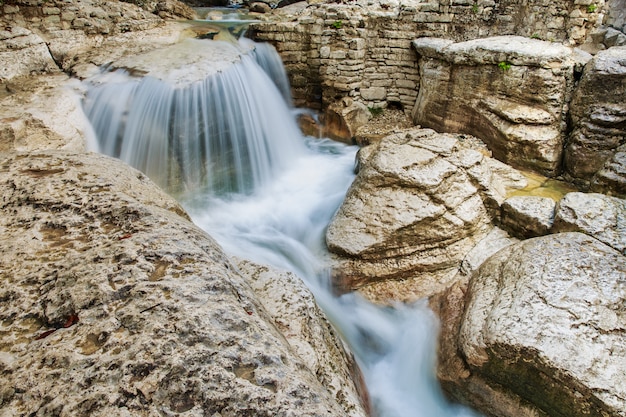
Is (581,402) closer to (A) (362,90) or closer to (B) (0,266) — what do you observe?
(B) (0,266)

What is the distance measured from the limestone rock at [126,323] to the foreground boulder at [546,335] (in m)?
1.43

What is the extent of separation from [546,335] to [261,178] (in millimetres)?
4132

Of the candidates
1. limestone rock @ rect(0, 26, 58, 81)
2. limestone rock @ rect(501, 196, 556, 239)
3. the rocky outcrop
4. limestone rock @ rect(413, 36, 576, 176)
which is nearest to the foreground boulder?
limestone rock @ rect(501, 196, 556, 239)

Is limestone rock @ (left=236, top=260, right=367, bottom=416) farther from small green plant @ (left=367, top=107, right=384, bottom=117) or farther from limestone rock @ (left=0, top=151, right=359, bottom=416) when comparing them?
small green plant @ (left=367, top=107, right=384, bottom=117)

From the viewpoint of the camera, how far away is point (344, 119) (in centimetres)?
686

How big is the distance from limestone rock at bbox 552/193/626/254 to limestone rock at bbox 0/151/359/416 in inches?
109

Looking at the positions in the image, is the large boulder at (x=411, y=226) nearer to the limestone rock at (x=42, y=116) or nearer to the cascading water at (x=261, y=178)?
the cascading water at (x=261, y=178)

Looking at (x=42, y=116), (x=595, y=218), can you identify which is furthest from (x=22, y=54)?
(x=595, y=218)

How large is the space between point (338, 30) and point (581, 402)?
603cm

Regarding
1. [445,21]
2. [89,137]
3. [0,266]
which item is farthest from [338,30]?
[0,266]

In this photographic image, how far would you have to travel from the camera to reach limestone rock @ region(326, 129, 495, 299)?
153 inches

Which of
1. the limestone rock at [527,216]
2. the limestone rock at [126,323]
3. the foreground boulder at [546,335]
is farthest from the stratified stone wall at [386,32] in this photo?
the limestone rock at [126,323]

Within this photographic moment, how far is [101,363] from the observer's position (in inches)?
45.7

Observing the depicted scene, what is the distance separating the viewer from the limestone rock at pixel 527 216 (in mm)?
3734
